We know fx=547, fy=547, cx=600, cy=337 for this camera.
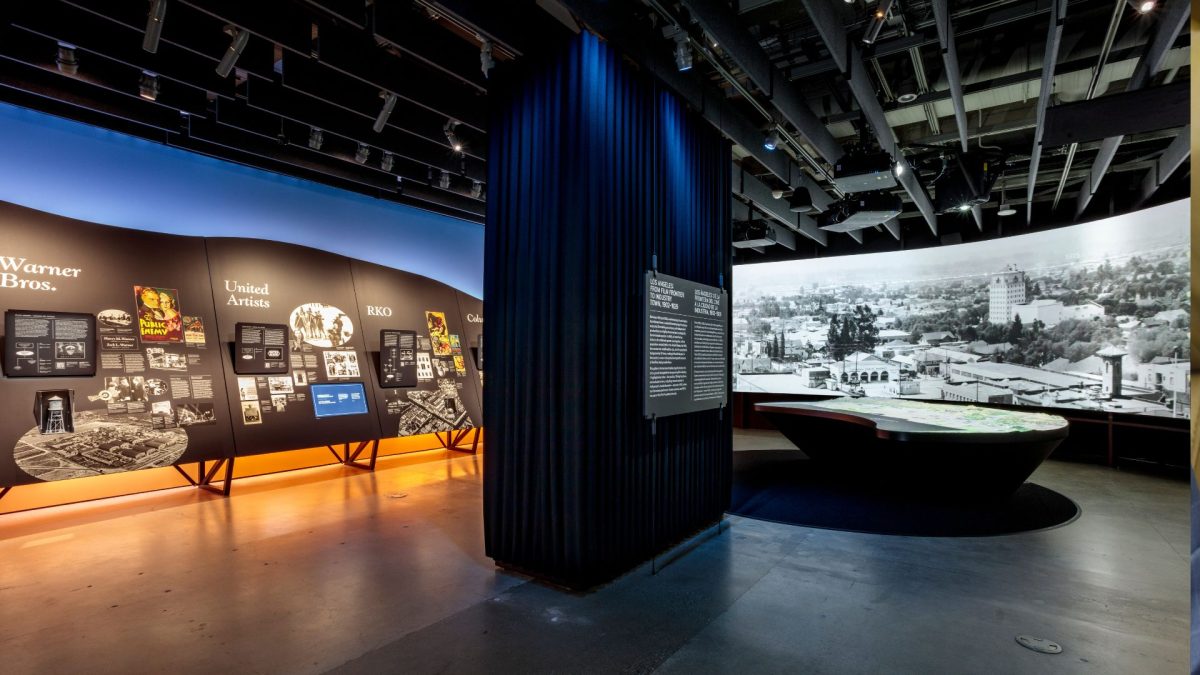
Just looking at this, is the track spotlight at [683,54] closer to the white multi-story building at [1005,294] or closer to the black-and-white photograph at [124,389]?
the black-and-white photograph at [124,389]

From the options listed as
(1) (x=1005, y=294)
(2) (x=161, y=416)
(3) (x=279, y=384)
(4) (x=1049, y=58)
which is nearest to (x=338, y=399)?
(3) (x=279, y=384)

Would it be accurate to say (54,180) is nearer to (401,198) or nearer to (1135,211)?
(401,198)

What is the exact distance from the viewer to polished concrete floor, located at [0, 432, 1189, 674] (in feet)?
8.06

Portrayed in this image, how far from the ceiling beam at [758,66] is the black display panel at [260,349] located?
518 cm

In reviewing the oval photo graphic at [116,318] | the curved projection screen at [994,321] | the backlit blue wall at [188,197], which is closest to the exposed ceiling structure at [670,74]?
the backlit blue wall at [188,197]

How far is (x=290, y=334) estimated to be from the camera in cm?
607

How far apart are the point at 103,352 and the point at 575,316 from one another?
14.9 feet

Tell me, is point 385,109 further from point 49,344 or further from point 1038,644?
point 1038,644

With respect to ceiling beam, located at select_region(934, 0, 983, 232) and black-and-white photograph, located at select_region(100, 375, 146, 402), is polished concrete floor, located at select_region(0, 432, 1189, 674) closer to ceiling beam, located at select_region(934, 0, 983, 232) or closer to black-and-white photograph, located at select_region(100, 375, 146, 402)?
black-and-white photograph, located at select_region(100, 375, 146, 402)

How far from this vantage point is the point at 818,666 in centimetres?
238

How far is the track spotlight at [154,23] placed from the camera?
327cm

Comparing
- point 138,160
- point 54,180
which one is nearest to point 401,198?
point 138,160

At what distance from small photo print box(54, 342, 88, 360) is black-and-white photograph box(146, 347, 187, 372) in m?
0.46

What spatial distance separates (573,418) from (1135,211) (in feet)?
27.1
